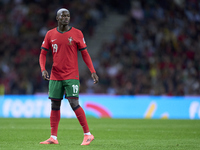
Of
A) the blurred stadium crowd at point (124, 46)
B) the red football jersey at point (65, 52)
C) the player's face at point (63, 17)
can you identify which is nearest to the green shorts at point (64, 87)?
the red football jersey at point (65, 52)

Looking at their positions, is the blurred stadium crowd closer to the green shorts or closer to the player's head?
the green shorts

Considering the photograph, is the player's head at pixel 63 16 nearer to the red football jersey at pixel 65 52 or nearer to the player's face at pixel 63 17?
the player's face at pixel 63 17

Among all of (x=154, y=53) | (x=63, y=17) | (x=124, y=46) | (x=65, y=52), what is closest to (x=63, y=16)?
(x=63, y=17)

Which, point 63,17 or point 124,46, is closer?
point 63,17

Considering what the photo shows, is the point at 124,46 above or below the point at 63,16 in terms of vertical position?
below

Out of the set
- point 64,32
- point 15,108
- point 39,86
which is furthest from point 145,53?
point 64,32

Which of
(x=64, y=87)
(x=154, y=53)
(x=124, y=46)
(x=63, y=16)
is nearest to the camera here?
(x=63, y=16)

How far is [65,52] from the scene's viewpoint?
7.25 m

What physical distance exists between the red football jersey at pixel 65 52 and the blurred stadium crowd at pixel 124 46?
39.9ft

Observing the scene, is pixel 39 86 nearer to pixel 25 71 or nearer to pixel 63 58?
pixel 25 71

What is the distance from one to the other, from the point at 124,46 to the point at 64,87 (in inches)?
595

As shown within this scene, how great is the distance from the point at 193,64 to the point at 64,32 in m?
13.9

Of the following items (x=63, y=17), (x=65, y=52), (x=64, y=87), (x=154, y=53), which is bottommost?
(x=64, y=87)

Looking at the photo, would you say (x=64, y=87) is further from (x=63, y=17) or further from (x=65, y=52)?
(x=63, y=17)
